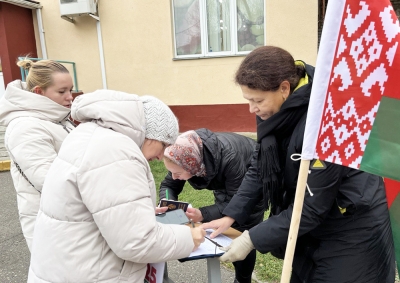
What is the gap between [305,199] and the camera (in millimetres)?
1352

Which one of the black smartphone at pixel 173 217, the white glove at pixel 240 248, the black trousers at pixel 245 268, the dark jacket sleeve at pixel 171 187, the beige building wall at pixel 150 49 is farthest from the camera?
the beige building wall at pixel 150 49

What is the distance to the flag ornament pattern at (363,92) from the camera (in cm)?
101

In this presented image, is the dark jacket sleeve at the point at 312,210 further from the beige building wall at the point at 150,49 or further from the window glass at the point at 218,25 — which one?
the window glass at the point at 218,25

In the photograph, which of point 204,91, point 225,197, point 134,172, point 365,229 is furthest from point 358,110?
point 204,91

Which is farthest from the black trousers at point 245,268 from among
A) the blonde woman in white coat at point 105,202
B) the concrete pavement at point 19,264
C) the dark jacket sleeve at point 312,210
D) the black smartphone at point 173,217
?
the blonde woman in white coat at point 105,202

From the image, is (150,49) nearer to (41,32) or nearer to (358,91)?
(41,32)

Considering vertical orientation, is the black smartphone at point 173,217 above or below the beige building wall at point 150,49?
below

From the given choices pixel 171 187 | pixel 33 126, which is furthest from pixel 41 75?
pixel 171 187

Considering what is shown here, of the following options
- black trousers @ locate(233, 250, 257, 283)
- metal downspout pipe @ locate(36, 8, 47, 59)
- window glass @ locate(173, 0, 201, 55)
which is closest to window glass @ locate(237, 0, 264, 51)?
window glass @ locate(173, 0, 201, 55)

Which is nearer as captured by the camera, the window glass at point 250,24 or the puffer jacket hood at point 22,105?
the puffer jacket hood at point 22,105

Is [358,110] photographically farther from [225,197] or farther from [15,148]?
[15,148]

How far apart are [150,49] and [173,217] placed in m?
5.37

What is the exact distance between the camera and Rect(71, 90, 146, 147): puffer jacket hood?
121 cm

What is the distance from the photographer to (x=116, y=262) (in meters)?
1.25
